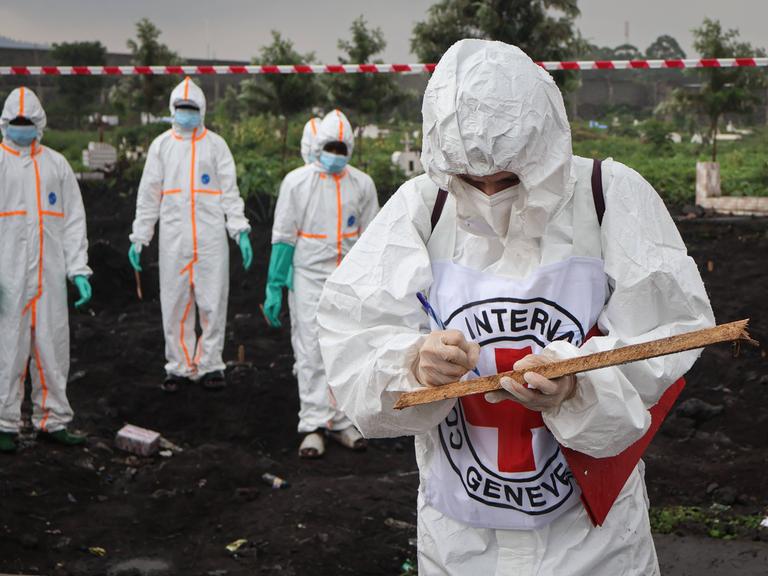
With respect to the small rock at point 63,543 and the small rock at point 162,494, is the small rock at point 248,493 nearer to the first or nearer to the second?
the small rock at point 162,494

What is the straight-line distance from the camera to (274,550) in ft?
16.6

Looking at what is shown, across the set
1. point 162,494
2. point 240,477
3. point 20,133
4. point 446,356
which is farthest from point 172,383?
point 446,356

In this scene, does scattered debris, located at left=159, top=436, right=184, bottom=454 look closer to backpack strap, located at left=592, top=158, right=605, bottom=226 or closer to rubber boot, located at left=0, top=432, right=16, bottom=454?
rubber boot, located at left=0, top=432, right=16, bottom=454

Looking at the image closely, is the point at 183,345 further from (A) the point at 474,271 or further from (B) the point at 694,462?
(A) the point at 474,271

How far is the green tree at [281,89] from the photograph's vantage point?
14977 millimetres

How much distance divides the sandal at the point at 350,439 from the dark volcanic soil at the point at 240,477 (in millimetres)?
63

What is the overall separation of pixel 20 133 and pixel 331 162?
5.69 feet

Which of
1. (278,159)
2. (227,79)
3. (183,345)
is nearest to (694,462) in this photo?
(183,345)

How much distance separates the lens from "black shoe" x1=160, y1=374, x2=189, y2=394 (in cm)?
765

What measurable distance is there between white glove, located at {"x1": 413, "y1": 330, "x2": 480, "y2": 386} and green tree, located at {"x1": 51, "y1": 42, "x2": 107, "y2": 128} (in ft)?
61.5

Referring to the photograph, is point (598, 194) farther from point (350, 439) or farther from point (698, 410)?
point (698, 410)

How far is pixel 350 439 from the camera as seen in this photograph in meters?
6.63

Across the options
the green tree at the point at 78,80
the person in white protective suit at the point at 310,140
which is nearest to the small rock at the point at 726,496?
the person in white protective suit at the point at 310,140

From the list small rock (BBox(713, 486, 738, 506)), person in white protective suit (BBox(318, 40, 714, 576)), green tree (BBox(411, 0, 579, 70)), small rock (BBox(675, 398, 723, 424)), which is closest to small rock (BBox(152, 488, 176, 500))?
small rock (BBox(713, 486, 738, 506))
